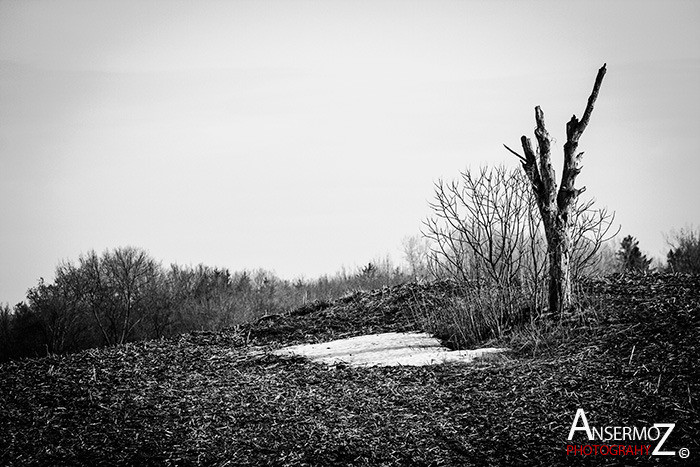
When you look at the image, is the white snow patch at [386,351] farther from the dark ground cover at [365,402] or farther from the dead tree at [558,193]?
the dead tree at [558,193]

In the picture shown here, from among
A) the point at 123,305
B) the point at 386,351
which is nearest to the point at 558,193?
the point at 386,351

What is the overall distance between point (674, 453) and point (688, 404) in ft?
2.55

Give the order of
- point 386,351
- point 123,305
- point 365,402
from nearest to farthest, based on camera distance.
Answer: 1. point 365,402
2. point 386,351
3. point 123,305

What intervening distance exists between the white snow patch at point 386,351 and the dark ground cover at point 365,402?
1.12 feet

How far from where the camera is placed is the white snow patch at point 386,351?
7121mm

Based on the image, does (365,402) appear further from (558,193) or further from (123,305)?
(123,305)

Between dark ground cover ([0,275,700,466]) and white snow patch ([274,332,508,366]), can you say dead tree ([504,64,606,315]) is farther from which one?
white snow patch ([274,332,508,366])

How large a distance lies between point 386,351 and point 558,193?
324 centimetres

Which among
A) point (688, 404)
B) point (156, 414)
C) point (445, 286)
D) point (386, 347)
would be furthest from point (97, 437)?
point (445, 286)

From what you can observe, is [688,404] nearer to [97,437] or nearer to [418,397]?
[418,397]

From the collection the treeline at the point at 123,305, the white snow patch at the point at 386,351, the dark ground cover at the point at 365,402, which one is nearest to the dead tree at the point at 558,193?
the dark ground cover at the point at 365,402

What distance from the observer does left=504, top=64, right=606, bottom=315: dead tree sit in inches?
310

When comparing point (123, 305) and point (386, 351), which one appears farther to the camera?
point (123, 305)

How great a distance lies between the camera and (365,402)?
5.68 metres
